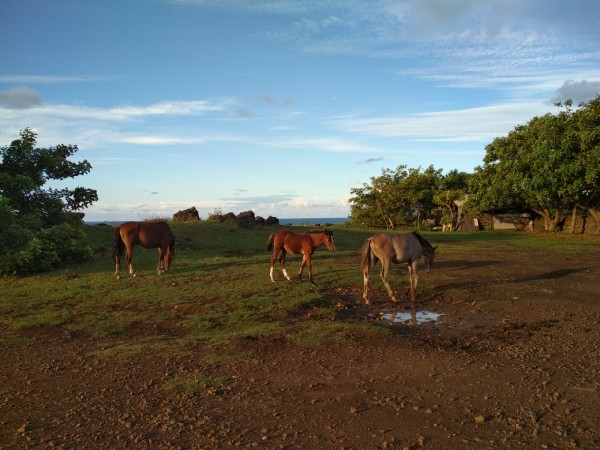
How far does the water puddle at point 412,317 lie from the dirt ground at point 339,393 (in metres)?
0.32

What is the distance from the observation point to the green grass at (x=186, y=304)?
839 centimetres

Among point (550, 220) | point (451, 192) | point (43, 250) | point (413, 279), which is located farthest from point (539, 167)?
point (43, 250)

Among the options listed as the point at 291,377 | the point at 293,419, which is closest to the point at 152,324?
the point at 291,377

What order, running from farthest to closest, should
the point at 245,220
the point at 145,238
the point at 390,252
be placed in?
the point at 245,220 < the point at 145,238 < the point at 390,252

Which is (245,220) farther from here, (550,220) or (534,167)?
(550,220)

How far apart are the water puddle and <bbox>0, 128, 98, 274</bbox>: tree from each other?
11.7 meters

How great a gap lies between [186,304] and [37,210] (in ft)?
33.4

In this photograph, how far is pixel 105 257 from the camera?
19.4 meters

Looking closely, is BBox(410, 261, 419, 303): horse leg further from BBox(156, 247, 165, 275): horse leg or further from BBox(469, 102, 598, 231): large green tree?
BBox(469, 102, 598, 231): large green tree

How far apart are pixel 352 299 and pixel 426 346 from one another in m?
3.83

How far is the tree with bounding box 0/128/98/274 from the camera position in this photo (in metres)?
15.4

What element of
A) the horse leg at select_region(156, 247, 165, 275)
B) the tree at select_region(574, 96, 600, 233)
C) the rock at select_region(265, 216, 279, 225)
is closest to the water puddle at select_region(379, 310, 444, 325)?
the horse leg at select_region(156, 247, 165, 275)

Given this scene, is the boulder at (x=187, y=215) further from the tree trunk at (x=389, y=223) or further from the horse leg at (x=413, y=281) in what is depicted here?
the horse leg at (x=413, y=281)

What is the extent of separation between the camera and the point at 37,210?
708 inches
